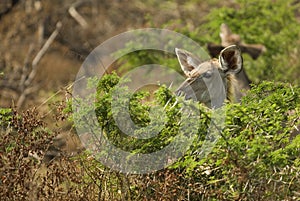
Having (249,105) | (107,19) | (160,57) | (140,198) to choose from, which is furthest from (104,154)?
(107,19)

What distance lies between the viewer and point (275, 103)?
6.52m

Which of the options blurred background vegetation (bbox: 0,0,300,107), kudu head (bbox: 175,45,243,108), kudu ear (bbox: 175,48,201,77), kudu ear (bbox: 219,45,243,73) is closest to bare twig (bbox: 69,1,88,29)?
blurred background vegetation (bbox: 0,0,300,107)

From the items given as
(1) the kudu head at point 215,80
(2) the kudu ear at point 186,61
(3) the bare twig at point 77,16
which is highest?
(3) the bare twig at point 77,16

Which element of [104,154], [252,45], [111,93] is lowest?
[252,45]

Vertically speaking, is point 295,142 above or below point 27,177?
below

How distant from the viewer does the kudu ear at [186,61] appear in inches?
378

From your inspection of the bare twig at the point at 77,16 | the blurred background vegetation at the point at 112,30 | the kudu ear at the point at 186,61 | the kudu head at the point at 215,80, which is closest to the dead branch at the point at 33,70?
the blurred background vegetation at the point at 112,30

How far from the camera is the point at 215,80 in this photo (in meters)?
8.99

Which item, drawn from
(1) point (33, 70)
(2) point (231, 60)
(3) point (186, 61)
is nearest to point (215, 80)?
(2) point (231, 60)

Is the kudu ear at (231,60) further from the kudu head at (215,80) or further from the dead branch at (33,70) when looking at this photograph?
the dead branch at (33,70)

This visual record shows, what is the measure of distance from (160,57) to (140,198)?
7182 millimetres

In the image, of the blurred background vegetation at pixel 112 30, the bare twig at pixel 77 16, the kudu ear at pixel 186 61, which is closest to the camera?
the kudu ear at pixel 186 61

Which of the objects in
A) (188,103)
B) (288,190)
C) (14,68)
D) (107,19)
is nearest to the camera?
(288,190)

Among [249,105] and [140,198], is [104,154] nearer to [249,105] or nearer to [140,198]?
[140,198]
